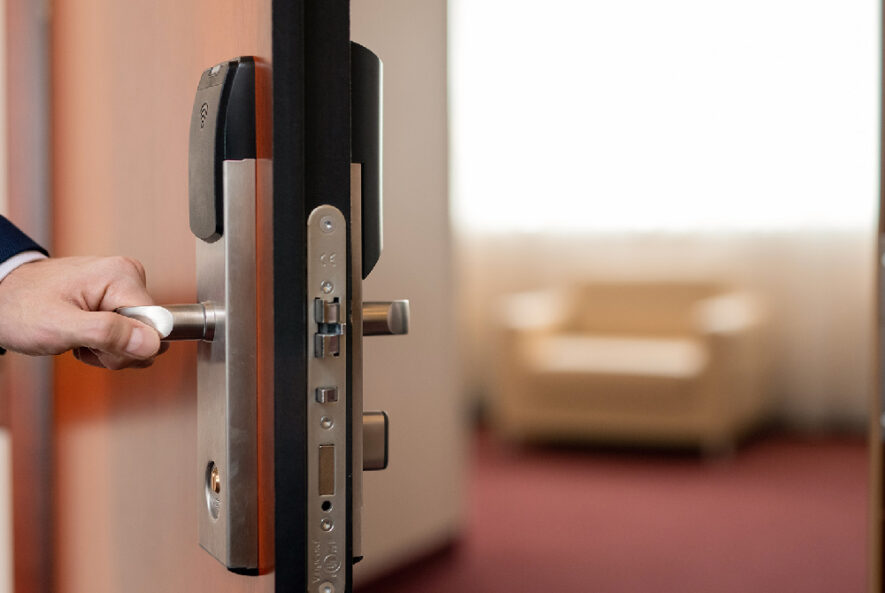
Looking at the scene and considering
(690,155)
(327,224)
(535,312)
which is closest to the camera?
(327,224)

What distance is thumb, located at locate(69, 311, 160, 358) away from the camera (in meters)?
0.52

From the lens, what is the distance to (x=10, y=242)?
1.98 ft

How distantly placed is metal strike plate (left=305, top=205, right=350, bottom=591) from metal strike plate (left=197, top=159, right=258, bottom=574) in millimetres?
43

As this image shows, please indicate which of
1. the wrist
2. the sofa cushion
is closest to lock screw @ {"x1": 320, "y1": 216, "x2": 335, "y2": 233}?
the wrist

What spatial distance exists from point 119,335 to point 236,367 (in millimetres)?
68

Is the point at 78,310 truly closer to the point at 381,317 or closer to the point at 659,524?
the point at 381,317

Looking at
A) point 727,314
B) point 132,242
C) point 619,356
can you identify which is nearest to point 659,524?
point 619,356

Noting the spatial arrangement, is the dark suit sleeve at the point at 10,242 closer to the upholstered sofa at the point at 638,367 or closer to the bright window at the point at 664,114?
the upholstered sofa at the point at 638,367

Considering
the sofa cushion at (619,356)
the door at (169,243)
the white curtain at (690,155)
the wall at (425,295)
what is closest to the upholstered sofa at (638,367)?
the sofa cushion at (619,356)

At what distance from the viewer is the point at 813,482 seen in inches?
132

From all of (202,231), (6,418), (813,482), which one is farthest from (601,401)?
(202,231)

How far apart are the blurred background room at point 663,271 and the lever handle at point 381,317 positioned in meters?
2.10

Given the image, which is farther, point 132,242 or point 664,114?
point 664,114

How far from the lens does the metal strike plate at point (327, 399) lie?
1.63 feet
